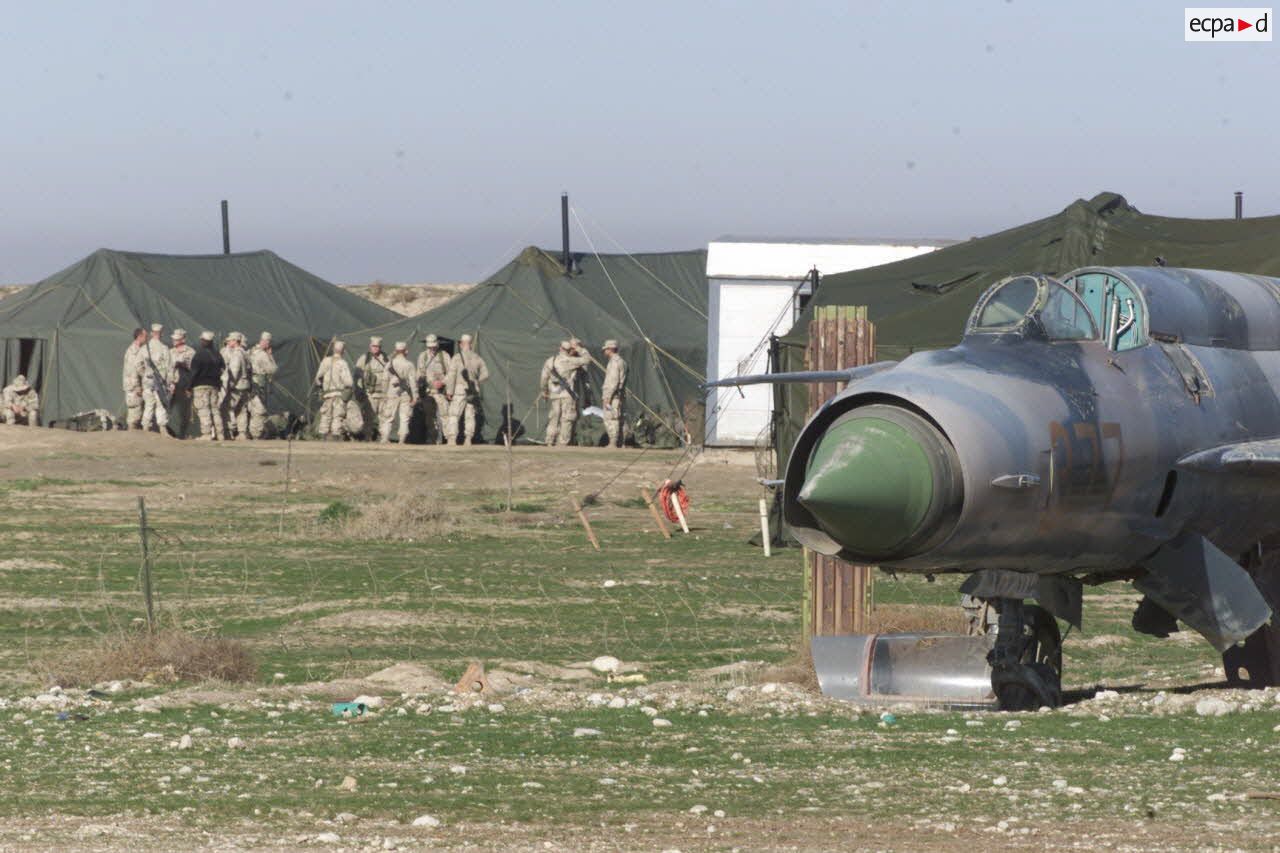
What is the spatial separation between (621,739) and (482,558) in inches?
537

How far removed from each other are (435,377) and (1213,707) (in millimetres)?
33938

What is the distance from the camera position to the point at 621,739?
36.8 ft

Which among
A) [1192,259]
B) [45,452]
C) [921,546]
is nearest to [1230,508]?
[921,546]

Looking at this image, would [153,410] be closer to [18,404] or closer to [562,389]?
[18,404]

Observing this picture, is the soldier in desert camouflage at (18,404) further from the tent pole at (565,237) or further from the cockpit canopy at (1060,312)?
the cockpit canopy at (1060,312)

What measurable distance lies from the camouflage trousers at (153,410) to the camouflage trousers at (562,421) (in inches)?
306

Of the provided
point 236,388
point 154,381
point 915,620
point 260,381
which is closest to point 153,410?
point 154,381

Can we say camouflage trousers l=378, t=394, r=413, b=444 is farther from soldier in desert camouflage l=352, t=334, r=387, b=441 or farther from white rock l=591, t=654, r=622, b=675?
white rock l=591, t=654, r=622, b=675

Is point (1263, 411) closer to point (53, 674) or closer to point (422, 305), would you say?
point (53, 674)

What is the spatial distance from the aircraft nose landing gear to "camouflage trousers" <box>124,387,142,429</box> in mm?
33856

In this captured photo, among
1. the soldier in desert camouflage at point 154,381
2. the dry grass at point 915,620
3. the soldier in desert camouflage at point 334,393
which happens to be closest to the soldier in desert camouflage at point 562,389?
the soldier in desert camouflage at point 334,393

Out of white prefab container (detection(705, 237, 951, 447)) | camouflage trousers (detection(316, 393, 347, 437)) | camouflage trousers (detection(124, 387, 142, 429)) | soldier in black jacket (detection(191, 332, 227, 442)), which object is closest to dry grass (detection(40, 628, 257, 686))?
white prefab container (detection(705, 237, 951, 447))

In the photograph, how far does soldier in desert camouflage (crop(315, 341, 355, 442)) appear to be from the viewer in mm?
45375

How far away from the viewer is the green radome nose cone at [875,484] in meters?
10.1
